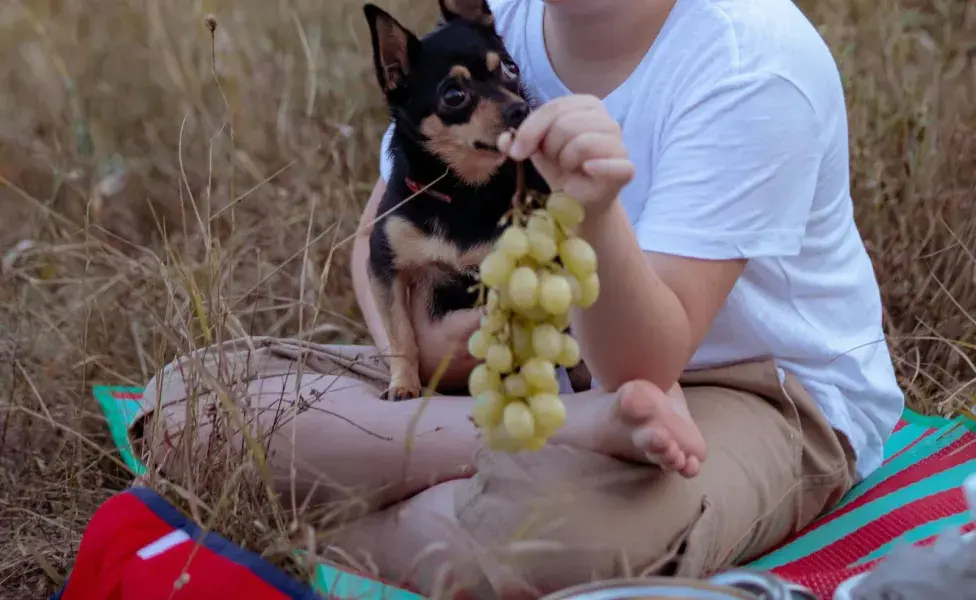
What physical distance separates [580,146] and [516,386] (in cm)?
23

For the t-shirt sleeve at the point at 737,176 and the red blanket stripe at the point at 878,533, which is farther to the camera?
the red blanket stripe at the point at 878,533

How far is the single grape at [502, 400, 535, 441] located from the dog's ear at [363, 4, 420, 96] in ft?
2.32

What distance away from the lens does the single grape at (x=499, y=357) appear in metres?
0.99

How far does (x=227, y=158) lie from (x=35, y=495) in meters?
1.41

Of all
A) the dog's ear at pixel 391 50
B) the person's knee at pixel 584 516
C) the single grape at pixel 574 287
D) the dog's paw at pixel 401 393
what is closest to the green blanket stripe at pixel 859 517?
the person's knee at pixel 584 516

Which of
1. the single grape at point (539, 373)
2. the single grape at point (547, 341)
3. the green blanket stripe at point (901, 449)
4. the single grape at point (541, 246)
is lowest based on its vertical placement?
the green blanket stripe at point (901, 449)

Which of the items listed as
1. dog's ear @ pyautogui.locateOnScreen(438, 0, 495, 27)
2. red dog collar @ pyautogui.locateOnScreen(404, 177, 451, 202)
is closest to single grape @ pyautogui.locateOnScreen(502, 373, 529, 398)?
red dog collar @ pyautogui.locateOnScreen(404, 177, 451, 202)

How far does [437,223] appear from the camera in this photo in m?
1.58

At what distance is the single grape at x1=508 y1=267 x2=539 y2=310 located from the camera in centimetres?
94

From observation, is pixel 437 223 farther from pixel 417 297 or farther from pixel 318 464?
pixel 318 464

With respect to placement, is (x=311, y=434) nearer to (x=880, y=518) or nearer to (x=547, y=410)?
(x=547, y=410)

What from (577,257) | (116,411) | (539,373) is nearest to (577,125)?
(577,257)

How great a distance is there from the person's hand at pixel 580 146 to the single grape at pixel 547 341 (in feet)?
0.45

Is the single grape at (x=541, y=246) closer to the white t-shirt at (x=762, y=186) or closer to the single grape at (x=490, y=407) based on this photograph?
the single grape at (x=490, y=407)
